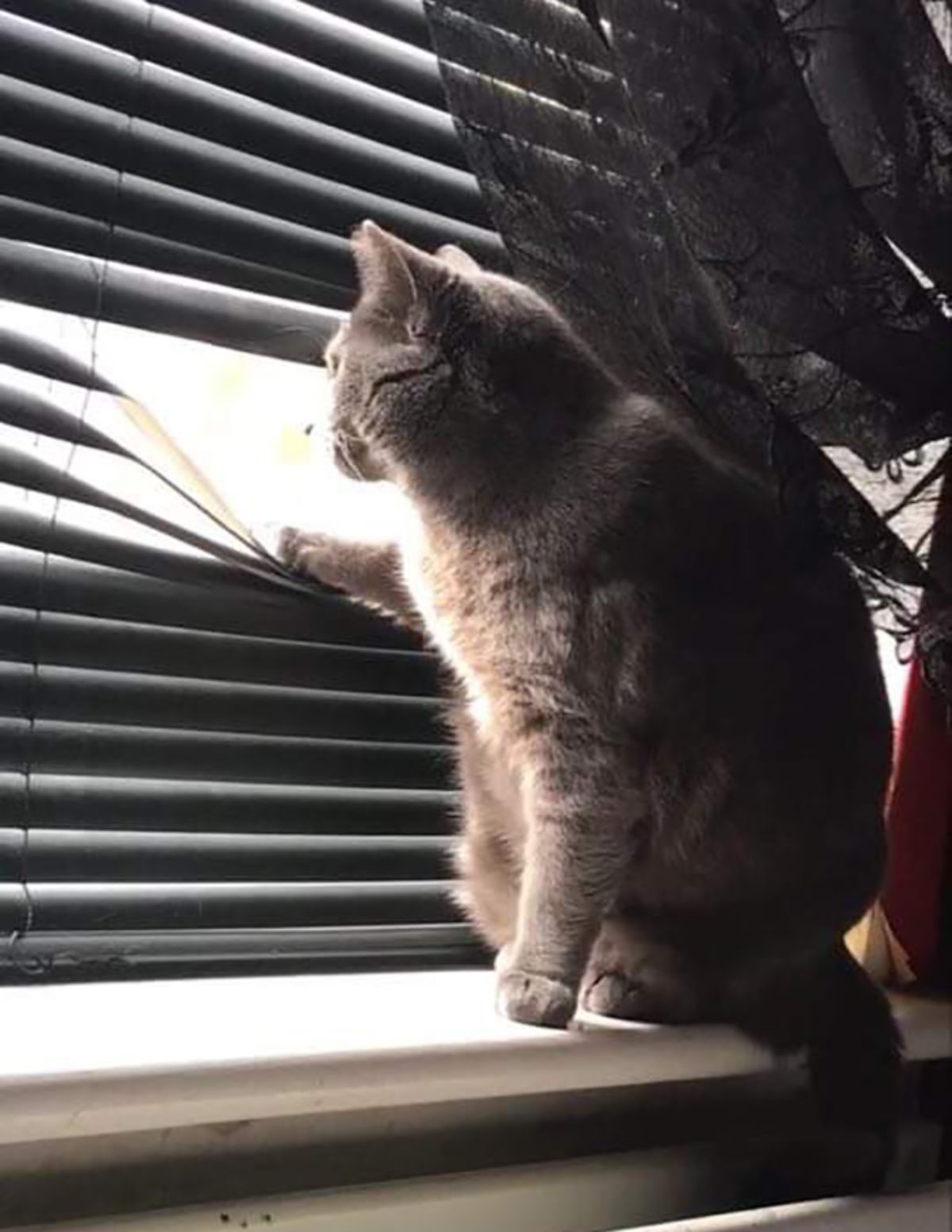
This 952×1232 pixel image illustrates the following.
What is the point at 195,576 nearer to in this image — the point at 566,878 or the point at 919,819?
the point at 566,878

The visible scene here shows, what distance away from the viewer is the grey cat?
987mm

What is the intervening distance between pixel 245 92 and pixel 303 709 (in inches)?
15.3

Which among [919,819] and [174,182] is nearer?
[174,182]

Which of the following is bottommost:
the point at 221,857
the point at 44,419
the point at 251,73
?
the point at 221,857

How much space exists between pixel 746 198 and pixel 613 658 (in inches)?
11.1

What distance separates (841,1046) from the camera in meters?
1.10

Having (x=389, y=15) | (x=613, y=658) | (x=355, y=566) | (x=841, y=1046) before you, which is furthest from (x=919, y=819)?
(x=389, y=15)

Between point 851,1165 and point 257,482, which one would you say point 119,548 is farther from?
point 851,1165

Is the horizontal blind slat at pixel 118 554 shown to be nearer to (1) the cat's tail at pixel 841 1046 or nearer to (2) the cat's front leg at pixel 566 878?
(2) the cat's front leg at pixel 566 878

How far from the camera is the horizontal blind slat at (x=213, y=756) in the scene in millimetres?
947

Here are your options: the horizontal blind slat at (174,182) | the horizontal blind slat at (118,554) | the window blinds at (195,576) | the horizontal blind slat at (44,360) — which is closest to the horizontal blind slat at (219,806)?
the window blinds at (195,576)

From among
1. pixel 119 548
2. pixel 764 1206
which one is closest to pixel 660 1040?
pixel 764 1206

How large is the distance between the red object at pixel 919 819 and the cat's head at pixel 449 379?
14.9 inches

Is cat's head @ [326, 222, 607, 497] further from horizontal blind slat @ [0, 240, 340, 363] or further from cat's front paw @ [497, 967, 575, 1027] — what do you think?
cat's front paw @ [497, 967, 575, 1027]
